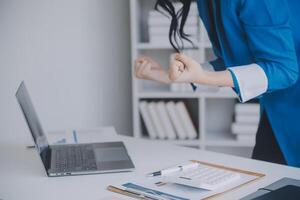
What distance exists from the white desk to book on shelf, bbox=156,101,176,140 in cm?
120

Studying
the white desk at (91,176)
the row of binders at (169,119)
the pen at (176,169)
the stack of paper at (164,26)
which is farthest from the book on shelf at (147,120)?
the pen at (176,169)

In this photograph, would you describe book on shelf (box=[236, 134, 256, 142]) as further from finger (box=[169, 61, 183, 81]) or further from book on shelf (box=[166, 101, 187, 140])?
finger (box=[169, 61, 183, 81])

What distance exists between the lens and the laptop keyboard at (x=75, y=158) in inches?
59.1

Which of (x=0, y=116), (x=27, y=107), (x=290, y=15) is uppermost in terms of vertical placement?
(x=290, y=15)

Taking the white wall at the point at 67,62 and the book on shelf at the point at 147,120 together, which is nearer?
the white wall at the point at 67,62

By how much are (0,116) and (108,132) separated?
2.43 ft

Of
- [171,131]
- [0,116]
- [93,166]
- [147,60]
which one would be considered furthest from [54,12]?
[93,166]

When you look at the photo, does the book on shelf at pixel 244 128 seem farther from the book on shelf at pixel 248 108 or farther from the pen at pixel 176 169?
the pen at pixel 176 169

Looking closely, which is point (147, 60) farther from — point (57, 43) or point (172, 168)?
point (57, 43)

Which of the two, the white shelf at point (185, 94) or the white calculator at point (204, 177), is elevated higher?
the white calculator at point (204, 177)

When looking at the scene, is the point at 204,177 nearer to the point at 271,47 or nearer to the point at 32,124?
the point at 271,47

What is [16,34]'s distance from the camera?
2.54 metres

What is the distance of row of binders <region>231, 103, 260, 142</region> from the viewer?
2.95 meters

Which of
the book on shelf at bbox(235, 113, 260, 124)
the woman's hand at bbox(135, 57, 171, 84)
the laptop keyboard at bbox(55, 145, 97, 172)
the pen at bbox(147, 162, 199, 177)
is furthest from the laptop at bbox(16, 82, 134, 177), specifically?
the book on shelf at bbox(235, 113, 260, 124)
